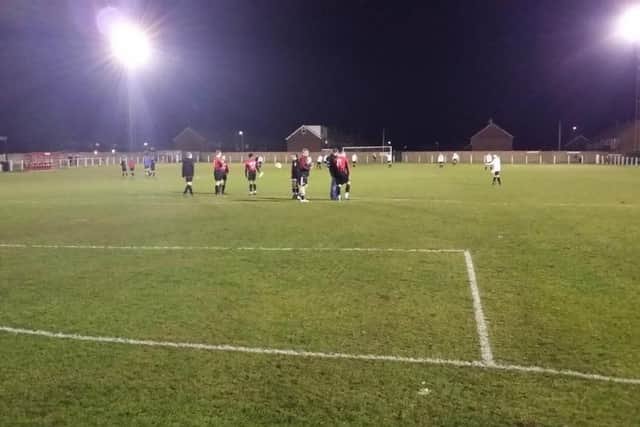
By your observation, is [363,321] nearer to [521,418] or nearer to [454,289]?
[454,289]

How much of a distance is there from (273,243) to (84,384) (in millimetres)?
7719

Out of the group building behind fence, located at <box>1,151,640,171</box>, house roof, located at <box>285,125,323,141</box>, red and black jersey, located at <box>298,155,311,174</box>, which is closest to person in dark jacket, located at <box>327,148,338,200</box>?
red and black jersey, located at <box>298,155,311,174</box>

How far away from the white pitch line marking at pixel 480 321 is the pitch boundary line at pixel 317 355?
0.22 metres

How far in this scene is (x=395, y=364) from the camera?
19.0ft

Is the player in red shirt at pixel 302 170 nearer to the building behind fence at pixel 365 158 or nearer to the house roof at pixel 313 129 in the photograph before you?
the building behind fence at pixel 365 158

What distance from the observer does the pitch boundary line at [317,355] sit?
5.51 m

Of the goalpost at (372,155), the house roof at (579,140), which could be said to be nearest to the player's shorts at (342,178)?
the goalpost at (372,155)

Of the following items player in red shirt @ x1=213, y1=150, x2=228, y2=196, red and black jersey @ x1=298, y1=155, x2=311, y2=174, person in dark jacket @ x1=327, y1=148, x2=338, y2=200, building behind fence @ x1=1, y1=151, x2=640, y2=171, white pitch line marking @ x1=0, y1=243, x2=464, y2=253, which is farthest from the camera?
building behind fence @ x1=1, y1=151, x2=640, y2=171

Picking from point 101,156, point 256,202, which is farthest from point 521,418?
point 101,156

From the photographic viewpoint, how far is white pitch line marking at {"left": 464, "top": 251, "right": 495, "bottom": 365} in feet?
19.8

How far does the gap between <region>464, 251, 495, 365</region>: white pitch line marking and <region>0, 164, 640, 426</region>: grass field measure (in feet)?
0.15

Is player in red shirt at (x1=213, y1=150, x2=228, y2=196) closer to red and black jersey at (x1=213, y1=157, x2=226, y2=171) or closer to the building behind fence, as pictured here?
red and black jersey at (x1=213, y1=157, x2=226, y2=171)

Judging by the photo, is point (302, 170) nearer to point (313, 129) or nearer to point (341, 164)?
point (341, 164)

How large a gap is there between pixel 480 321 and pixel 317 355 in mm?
2358
